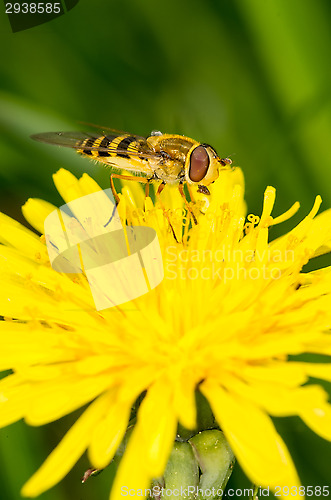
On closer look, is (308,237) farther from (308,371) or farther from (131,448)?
(131,448)

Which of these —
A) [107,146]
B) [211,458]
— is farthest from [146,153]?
[211,458]

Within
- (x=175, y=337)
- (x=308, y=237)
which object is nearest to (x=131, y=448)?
(x=175, y=337)

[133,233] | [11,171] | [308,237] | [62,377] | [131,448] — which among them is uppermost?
[11,171]

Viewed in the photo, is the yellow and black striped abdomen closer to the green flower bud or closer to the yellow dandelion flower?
the yellow dandelion flower

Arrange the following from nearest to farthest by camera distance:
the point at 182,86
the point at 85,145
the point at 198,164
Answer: the point at 198,164 → the point at 85,145 → the point at 182,86

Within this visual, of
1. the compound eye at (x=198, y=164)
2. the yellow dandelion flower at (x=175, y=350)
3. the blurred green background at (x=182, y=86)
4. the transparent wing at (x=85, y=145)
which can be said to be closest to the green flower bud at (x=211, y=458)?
the yellow dandelion flower at (x=175, y=350)

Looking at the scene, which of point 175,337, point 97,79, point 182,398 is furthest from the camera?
point 97,79

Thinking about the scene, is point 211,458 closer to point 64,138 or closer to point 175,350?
point 175,350

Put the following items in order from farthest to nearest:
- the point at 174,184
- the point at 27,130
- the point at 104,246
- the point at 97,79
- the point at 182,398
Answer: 1. the point at 97,79
2. the point at 27,130
3. the point at 174,184
4. the point at 104,246
5. the point at 182,398
